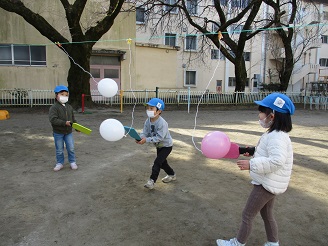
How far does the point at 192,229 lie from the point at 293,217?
4.26 ft

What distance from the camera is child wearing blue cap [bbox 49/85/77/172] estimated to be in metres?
4.89

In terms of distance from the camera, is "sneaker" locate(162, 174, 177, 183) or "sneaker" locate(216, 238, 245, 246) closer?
"sneaker" locate(216, 238, 245, 246)

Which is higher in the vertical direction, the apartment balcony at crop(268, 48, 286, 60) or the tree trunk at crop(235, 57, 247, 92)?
the apartment balcony at crop(268, 48, 286, 60)

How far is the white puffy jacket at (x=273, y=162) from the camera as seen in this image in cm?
240

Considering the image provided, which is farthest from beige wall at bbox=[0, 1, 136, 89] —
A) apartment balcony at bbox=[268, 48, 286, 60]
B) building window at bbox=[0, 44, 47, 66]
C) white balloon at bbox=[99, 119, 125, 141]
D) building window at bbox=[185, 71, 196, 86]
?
apartment balcony at bbox=[268, 48, 286, 60]

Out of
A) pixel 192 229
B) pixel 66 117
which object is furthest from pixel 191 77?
pixel 192 229

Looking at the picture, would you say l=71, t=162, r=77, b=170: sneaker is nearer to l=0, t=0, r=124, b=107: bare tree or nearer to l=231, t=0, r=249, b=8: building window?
l=0, t=0, r=124, b=107: bare tree

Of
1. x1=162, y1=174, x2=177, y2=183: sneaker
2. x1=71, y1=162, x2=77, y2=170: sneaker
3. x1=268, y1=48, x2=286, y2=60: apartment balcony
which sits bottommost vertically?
x1=162, y1=174, x2=177, y2=183: sneaker

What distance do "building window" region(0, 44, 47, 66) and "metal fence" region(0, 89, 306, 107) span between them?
294 centimetres

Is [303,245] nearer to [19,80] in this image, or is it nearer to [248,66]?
[19,80]

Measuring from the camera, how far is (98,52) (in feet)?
62.3

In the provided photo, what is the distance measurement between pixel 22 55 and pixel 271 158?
62.6ft

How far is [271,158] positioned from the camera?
2.40 meters

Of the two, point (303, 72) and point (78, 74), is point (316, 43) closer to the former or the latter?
point (303, 72)
